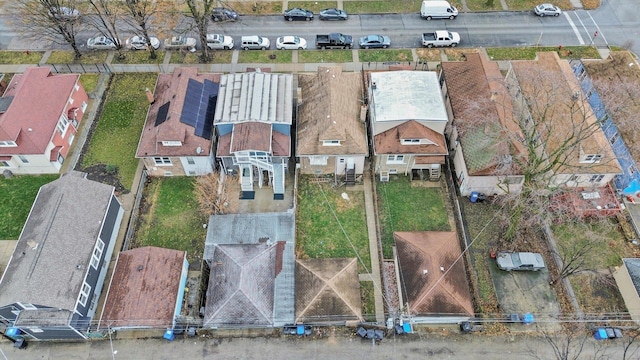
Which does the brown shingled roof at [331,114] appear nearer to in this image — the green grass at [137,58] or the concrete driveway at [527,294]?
the concrete driveway at [527,294]

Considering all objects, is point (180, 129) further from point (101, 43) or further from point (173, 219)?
point (101, 43)

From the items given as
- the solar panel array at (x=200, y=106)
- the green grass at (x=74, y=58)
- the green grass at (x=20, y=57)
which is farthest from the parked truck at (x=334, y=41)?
the green grass at (x=20, y=57)

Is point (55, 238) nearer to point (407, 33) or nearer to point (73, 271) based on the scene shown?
point (73, 271)

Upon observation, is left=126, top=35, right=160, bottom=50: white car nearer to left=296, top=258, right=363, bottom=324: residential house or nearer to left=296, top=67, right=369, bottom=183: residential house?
left=296, top=67, right=369, bottom=183: residential house

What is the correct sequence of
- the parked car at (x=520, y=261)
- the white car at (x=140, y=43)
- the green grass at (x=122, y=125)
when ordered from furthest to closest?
the white car at (x=140, y=43)
the green grass at (x=122, y=125)
the parked car at (x=520, y=261)

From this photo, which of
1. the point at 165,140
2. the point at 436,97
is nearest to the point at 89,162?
the point at 165,140
